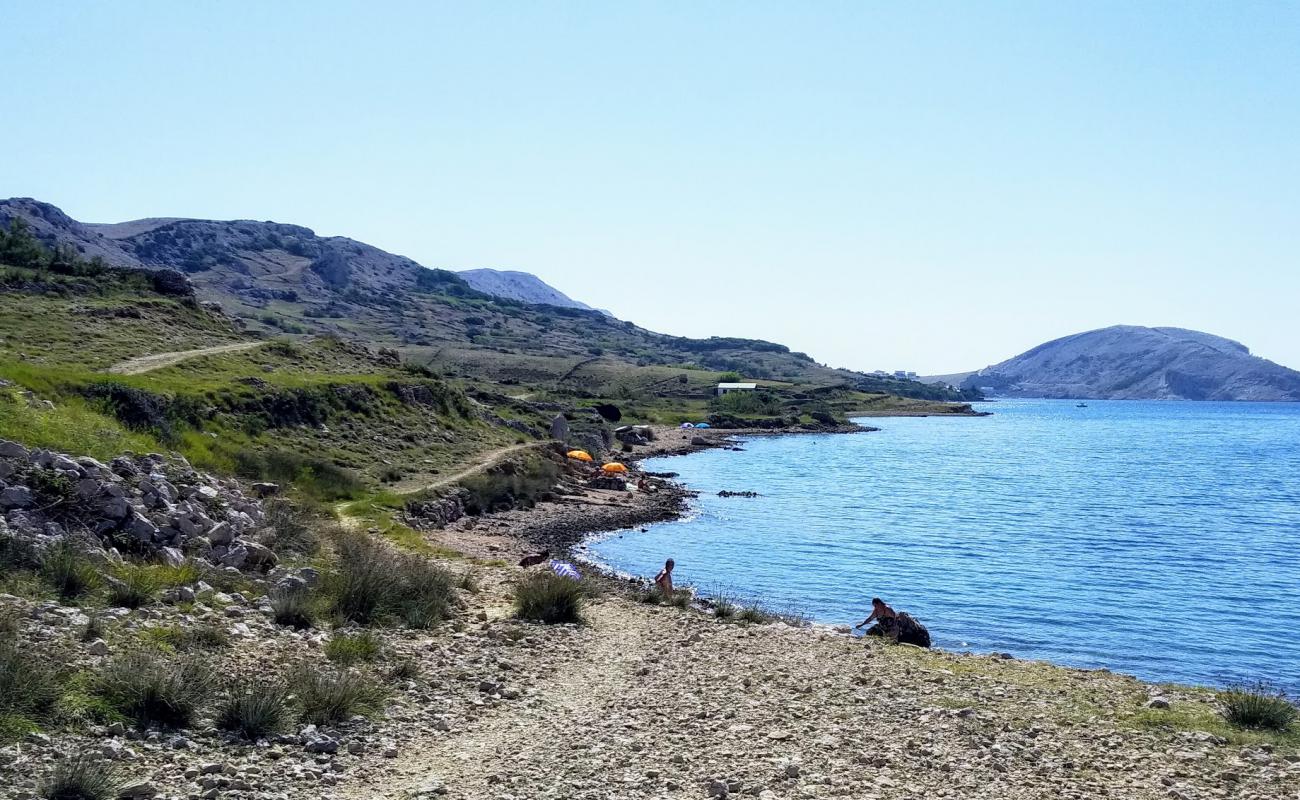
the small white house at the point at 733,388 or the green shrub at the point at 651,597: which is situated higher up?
the small white house at the point at 733,388

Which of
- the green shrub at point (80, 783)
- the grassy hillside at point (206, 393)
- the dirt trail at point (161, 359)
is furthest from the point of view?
the dirt trail at point (161, 359)

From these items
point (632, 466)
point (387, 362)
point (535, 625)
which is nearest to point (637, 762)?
point (535, 625)

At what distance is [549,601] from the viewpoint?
750 inches

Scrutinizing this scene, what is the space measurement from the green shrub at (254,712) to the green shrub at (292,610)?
390 cm

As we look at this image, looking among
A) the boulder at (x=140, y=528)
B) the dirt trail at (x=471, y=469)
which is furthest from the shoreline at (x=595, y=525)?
the boulder at (x=140, y=528)

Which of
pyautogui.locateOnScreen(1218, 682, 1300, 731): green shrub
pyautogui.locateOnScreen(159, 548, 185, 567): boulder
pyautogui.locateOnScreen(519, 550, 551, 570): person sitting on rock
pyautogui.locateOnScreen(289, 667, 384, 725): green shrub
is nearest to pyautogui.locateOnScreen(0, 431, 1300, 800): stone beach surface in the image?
pyautogui.locateOnScreen(289, 667, 384, 725): green shrub

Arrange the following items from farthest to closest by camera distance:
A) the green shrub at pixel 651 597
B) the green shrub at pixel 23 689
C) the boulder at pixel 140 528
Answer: the green shrub at pixel 651 597 → the boulder at pixel 140 528 → the green shrub at pixel 23 689

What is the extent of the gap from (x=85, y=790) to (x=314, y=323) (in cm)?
18940

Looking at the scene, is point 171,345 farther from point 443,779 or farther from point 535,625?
point 443,779

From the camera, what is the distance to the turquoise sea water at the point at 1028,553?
25562mm

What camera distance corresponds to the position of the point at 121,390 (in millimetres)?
29922

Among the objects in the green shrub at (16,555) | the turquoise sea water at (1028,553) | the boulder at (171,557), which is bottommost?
the turquoise sea water at (1028,553)

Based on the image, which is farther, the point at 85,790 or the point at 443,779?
the point at 443,779

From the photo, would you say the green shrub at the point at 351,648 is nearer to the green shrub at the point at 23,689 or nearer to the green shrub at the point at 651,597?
the green shrub at the point at 23,689
